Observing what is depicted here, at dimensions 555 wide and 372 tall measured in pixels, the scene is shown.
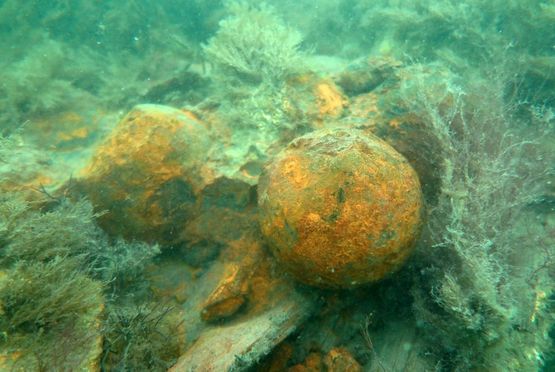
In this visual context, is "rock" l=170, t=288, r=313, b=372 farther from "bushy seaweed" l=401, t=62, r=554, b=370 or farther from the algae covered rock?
the algae covered rock

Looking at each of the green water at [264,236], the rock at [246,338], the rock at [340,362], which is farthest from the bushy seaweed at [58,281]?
the rock at [340,362]

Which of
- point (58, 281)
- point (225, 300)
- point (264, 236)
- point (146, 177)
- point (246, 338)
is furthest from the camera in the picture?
point (146, 177)

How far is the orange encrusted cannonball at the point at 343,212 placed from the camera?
2.70 meters

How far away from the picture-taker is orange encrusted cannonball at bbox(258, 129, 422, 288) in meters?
2.70

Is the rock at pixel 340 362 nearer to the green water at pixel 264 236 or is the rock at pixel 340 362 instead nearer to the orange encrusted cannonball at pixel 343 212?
the green water at pixel 264 236

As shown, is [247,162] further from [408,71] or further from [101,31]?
[101,31]

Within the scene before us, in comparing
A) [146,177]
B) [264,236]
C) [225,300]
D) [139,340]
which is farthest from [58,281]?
[264,236]

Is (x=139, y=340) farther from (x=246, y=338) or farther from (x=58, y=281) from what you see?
(x=246, y=338)

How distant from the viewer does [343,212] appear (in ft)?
8.83

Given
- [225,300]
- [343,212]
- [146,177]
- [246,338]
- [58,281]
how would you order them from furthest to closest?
[146,177], [225,300], [58,281], [246,338], [343,212]

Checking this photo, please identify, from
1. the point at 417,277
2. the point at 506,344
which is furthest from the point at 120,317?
the point at 506,344

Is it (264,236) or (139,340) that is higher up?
(264,236)

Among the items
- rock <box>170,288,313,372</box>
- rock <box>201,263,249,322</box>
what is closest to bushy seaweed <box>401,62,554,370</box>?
rock <box>170,288,313,372</box>

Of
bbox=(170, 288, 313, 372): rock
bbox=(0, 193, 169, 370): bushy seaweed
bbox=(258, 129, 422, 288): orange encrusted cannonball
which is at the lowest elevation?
bbox=(170, 288, 313, 372): rock
